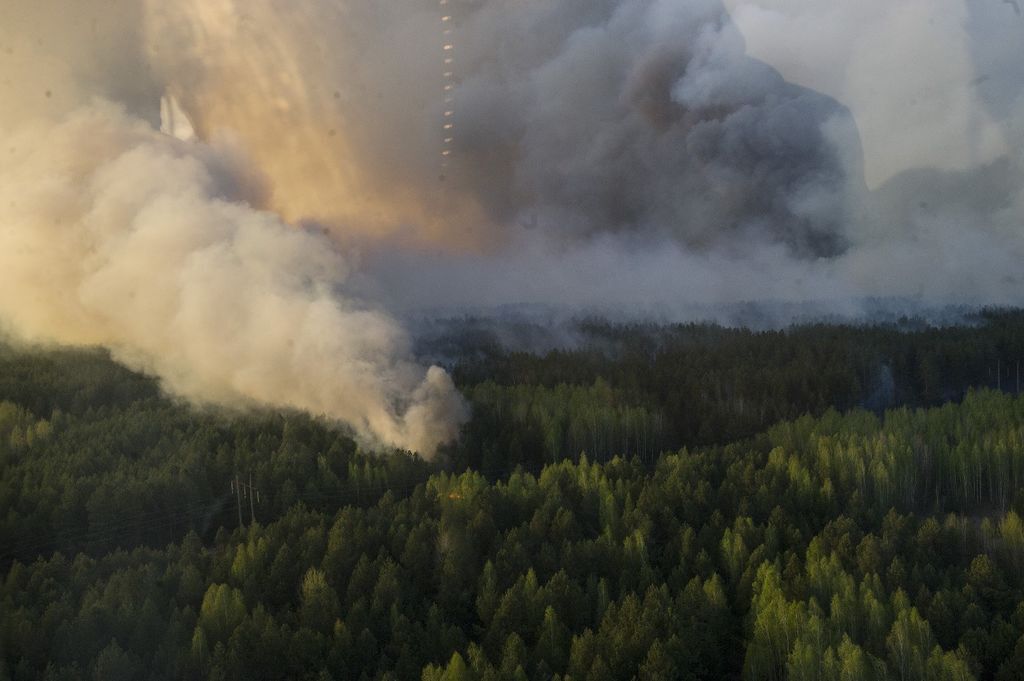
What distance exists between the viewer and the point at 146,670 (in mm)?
34406

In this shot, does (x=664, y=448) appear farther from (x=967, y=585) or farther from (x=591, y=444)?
(x=967, y=585)

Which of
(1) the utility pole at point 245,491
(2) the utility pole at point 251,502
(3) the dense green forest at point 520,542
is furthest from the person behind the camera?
(1) the utility pole at point 245,491

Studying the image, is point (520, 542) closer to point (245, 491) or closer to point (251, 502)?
point (251, 502)

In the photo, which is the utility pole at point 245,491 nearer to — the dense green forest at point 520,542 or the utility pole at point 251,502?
the utility pole at point 251,502

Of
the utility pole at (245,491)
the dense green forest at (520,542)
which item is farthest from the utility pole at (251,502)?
the dense green forest at (520,542)

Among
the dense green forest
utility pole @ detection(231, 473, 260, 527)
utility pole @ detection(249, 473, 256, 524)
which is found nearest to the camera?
the dense green forest

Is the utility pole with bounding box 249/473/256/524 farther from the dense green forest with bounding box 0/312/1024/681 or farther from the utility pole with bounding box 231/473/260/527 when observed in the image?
the dense green forest with bounding box 0/312/1024/681

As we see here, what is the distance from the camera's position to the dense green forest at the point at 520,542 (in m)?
35.7

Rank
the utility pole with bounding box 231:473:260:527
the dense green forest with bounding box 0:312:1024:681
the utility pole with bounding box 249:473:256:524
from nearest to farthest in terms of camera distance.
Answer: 1. the dense green forest with bounding box 0:312:1024:681
2. the utility pole with bounding box 249:473:256:524
3. the utility pole with bounding box 231:473:260:527

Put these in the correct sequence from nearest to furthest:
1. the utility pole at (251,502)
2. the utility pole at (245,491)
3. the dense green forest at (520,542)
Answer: the dense green forest at (520,542) → the utility pole at (251,502) → the utility pole at (245,491)

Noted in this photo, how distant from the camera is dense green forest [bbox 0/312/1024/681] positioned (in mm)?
35656

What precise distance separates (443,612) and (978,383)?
3848 inches

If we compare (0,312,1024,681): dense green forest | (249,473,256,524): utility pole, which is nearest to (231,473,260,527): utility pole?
(249,473,256,524): utility pole

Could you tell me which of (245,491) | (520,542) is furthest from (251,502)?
(520,542)
